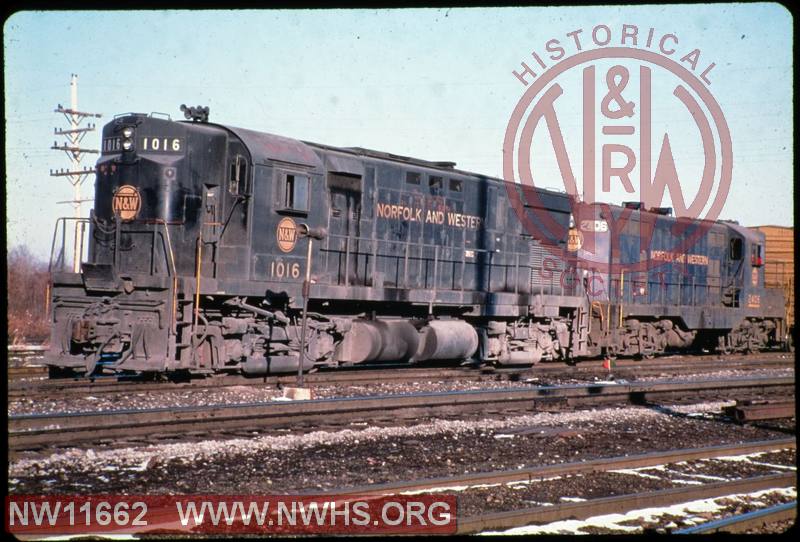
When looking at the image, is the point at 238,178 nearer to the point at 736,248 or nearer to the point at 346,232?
the point at 346,232

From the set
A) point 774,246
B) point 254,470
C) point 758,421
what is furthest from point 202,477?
point 774,246

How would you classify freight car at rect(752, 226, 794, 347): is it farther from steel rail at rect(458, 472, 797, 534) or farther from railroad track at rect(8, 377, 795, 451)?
steel rail at rect(458, 472, 797, 534)

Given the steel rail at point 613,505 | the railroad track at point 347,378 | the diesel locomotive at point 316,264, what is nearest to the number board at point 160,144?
the diesel locomotive at point 316,264

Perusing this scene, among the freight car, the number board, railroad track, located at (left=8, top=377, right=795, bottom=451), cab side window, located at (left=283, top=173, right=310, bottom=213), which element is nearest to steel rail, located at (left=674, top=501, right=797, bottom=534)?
railroad track, located at (left=8, top=377, right=795, bottom=451)

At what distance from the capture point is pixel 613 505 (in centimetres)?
627

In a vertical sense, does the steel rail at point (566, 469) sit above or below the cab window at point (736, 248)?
below

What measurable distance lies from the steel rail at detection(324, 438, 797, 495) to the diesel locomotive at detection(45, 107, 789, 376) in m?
5.99

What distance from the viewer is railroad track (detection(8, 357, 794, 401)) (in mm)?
11648

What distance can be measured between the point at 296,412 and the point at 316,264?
15.4 feet

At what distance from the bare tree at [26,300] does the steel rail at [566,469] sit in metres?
16.5

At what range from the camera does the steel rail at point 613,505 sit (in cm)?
564

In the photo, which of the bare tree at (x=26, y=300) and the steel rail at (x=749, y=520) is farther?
the bare tree at (x=26, y=300)
